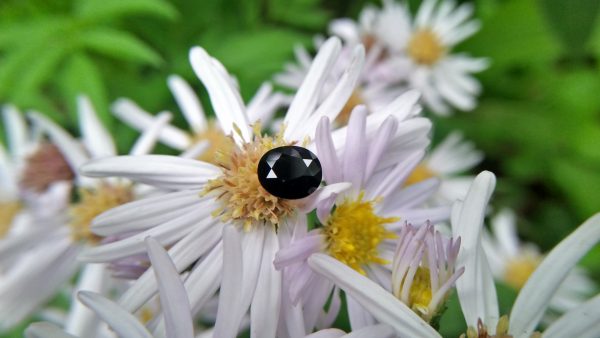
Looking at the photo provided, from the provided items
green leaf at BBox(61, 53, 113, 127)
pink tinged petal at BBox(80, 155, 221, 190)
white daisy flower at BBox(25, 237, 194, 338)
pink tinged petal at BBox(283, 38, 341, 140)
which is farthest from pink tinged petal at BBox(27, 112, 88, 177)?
white daisy flower at BBox(25, 237, 194, 338)

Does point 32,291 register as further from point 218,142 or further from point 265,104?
point 265,104

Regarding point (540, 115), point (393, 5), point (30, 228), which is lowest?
point (540, 115)

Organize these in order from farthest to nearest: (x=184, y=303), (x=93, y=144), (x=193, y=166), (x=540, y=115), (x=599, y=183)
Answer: (x=540, y=115), (x=599, y=183), (x=93, y=144), (x=193, y=166), (x=184, y=303)

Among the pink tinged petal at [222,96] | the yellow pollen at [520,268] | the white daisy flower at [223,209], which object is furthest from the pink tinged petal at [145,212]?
the yellow pollen at [520,268]

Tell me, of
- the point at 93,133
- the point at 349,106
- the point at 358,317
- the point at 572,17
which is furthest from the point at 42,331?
the point at 349,106

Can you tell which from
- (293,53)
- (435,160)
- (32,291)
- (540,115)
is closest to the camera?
(32,291)

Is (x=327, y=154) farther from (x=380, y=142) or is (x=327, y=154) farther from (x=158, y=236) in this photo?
(x=158, y=236)

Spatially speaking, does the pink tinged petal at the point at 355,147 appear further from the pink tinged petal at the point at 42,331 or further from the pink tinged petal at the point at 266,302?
the pink tinged petal at the point at 42,331

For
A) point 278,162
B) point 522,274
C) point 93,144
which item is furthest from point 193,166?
point 522,274
